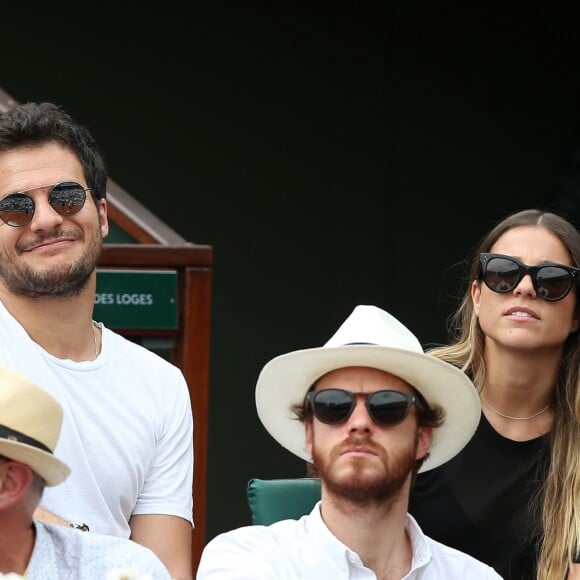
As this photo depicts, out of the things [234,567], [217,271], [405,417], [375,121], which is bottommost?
[234,567]

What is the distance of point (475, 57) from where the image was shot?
7.21 metres

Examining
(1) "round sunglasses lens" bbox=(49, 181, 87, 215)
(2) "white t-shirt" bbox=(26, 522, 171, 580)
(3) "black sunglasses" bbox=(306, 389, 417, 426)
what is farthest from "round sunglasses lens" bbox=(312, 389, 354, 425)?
(1) "round sunglasses lens" bbox=(49, 181, 87, 215)

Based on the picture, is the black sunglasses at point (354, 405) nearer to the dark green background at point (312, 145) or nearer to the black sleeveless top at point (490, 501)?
the black sleeveless top at point (490, 501)

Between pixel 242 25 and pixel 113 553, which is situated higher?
pixel 242 25

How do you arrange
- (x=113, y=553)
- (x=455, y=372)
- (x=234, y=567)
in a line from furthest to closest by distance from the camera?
(x=455, y=372)
(x=234, y=567)
(x=113, y=553)

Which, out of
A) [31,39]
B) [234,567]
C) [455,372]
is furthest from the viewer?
[31,39]

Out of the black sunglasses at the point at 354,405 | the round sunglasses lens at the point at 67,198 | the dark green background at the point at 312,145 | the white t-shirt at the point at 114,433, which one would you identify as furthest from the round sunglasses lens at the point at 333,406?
the dark green background at the point at 312,145

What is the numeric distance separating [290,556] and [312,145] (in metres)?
4.16

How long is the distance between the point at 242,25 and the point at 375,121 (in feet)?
2.54

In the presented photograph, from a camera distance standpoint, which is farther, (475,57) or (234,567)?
A: (475,57)

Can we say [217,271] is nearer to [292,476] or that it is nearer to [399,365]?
[292,476]

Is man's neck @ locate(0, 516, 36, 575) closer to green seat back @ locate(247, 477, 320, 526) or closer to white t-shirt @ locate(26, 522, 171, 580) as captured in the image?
white t-shirt @ locate(26, 522, 171, 580)

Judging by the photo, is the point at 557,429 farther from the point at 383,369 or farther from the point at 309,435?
the point at 309,435

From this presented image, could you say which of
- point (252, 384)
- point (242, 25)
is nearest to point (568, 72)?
point (242, 25)
